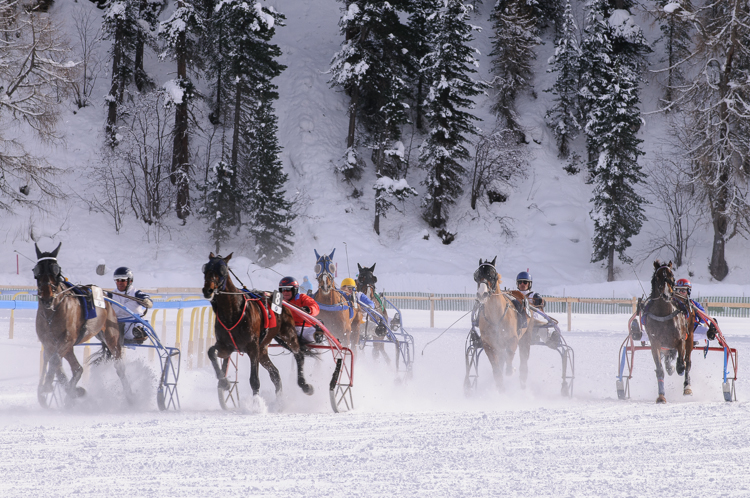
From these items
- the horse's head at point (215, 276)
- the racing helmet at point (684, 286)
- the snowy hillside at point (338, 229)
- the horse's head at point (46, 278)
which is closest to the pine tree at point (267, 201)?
the snowy hillside at point (338, 229)

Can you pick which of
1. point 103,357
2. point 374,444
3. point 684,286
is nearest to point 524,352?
point 684,286

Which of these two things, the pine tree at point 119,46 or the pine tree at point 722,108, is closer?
the pine tree at point 722,108

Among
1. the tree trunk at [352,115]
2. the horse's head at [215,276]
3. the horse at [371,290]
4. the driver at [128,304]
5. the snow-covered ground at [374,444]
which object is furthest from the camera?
the tree trunk at [352,115]

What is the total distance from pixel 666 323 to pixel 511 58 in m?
35.3

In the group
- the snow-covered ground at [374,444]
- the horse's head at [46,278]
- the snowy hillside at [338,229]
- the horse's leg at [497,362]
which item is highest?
the snowy hillside at [338,229]

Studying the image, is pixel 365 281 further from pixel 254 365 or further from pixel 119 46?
pixel 119 46

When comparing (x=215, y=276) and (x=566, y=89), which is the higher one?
(x=566, y=89)

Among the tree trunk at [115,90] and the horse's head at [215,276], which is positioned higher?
the tree trunk at [115,90]

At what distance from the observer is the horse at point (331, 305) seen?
9977 millimetres

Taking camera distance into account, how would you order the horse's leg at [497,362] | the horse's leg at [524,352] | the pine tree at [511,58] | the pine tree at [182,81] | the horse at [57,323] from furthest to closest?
1. the pine tree at [511,58]
2. the pine tree at [182,81]
3. the horse's leg at [524,352]
4. the horse's leg at [497,362]
5. the horse at [57,323]

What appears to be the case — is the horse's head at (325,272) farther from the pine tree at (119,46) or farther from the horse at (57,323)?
the pine tree at (119,46)

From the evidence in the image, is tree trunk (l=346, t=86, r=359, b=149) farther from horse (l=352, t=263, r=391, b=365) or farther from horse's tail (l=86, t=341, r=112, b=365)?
horse's tail (l=86, t=341, r=112, b=365)

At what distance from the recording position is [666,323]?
9.14 meters

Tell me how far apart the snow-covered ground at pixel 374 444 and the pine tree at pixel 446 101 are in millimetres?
A: 24206
